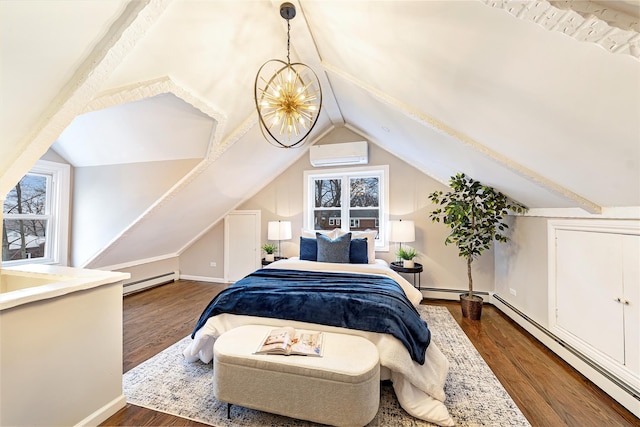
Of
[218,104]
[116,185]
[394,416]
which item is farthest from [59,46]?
[394,416]

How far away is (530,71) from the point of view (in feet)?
3.98

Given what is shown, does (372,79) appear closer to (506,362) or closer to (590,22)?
(590,22)

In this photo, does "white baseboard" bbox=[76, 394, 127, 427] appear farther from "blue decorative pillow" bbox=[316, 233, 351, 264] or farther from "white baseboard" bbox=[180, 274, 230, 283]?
"white baseboard" bbox=[180, 274, 230, 283]

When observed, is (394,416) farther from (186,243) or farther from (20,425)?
(186,243)

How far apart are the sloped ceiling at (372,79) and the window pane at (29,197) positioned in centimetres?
92

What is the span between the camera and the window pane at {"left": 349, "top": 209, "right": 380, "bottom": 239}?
4.44 meters

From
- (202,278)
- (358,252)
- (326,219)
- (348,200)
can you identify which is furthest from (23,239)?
(348,200)

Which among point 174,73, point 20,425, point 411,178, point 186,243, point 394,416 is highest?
point 174,73

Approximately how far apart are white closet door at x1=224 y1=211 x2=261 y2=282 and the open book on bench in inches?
125

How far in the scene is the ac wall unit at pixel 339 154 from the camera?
414 cm

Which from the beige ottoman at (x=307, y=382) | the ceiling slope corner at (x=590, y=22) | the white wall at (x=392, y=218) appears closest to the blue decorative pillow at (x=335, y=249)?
the white wall at (x=392, y=218)

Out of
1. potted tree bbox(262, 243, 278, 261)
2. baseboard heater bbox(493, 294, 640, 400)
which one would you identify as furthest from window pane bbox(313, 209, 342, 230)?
baseboard heater bbox(493, 294, 640, 400)

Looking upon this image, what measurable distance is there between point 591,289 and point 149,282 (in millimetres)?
5960

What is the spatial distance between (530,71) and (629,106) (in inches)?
16.5
